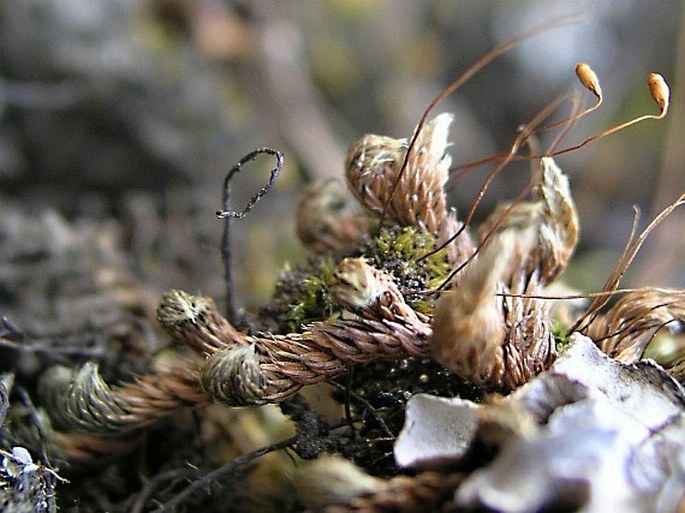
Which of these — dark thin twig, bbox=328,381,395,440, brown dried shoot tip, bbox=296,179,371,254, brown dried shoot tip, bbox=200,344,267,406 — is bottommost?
dark thin twig, bbox=328,381,395,440

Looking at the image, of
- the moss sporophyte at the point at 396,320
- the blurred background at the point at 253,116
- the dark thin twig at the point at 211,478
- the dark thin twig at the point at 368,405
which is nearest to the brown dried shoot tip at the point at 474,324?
the moss sporophyte at the point at 396,320

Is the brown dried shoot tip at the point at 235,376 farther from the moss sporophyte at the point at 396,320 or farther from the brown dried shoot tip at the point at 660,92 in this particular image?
the brown dried shoot tip at the point at 660,92

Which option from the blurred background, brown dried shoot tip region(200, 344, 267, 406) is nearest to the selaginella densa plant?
brown dried shoot tip region(200, 344, 267, 406)

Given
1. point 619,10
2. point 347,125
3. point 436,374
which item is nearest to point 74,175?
point 347,125

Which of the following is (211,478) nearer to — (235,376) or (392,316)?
(235,376)

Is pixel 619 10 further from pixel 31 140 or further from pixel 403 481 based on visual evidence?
pixel 403 481

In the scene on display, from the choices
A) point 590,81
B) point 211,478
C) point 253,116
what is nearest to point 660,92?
point 590,81

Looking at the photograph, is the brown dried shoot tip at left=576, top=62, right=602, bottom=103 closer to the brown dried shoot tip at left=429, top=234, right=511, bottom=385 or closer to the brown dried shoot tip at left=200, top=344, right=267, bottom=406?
the brown dried shoot tip at left=429, top=234, right=511, bottom=385
